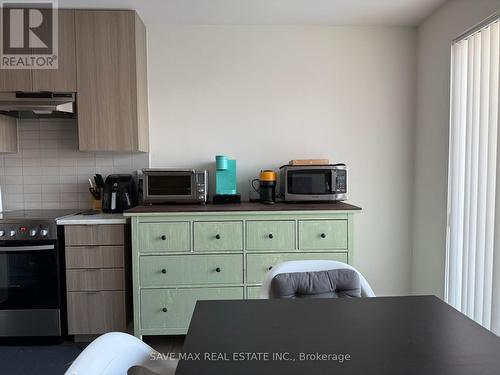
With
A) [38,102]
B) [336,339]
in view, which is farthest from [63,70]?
[336,339]

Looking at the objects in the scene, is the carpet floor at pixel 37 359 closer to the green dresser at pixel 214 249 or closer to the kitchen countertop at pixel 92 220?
the green dresser at pixel 214 249

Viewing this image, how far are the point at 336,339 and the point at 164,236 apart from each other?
5.18ft

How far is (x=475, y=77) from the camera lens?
6.77 ft

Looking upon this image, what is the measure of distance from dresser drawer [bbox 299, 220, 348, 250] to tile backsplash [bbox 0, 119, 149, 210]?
58.1 inches

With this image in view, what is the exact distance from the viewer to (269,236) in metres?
2.27

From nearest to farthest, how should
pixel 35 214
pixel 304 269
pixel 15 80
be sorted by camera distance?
pixel 304 269, pixel 15 80, pixel 35 214

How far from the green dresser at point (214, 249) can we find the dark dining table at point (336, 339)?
3.64ft

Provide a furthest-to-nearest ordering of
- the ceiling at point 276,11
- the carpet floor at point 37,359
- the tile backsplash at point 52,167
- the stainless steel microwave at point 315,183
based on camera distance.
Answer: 1. the tile backsplash at point 52,167
2. the stainless steel microwave at point 315,183
3. the ceiling at point 276,11
4. the carpet floor at point 37,359

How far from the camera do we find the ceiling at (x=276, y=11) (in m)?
2.37

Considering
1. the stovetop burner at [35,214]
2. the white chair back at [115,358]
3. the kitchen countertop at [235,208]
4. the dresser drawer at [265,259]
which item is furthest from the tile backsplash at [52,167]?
the white chair back at [115,358]

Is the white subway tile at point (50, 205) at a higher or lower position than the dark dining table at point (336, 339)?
higher

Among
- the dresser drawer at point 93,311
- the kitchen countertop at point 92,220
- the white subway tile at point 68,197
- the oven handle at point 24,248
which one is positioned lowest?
the dresser drawer at point 93,311

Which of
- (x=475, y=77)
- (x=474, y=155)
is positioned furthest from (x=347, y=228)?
(x=475, y=77)

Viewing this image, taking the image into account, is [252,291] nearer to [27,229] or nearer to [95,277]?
[95,277]
